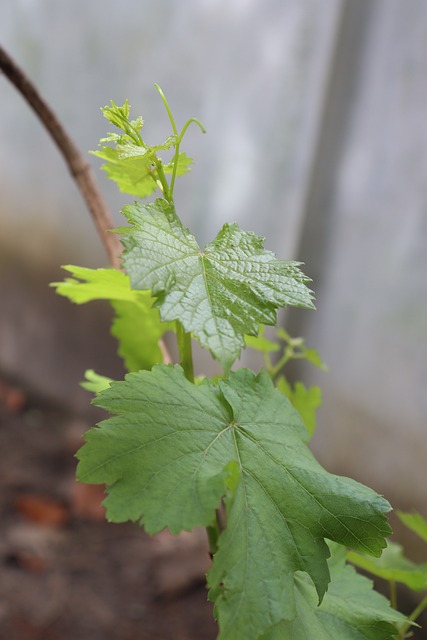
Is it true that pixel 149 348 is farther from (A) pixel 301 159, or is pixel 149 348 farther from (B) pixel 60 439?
(B) pixel 60 439

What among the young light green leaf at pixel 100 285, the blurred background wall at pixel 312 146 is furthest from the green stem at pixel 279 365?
the blurred background wall at pixel 312 146

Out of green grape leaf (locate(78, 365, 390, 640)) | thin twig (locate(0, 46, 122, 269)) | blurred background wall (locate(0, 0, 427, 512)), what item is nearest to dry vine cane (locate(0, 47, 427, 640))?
green grape leaf (locate(78, 365, 390, 640))

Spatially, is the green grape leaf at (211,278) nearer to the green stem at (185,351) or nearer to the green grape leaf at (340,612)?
the green stem at (185,351)

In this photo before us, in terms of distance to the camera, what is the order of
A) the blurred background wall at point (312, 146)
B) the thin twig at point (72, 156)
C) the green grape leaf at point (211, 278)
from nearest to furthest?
the green grape leaf at point (211, 278)
the thin twig at point (72, 156)
the blurred background wall at point (312, 146)

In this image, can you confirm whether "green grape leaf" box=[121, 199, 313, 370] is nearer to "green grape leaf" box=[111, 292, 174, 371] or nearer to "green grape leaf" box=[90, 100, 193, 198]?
"green grape leaf" box=[90, 100, 193, 198]

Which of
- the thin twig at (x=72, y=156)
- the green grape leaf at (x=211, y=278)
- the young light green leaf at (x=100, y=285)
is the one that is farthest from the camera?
the thin twig at (x=72, y=156)

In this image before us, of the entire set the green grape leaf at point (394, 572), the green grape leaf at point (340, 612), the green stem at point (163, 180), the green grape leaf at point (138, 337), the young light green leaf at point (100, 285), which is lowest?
the green grape leaf at point (394, 572)

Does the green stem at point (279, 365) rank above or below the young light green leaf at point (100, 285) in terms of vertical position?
below
